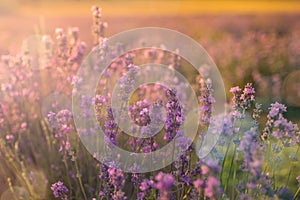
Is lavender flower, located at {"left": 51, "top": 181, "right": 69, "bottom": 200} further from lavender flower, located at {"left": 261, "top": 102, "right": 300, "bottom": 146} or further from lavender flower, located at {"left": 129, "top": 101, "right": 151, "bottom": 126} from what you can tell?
lavender flower, located at {"left": 261, "top": 102, "right": 300, "bottom": 146}

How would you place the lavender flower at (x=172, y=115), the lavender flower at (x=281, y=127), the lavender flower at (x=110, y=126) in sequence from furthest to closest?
the lavender flower at (x=110, y=126)
the lavender flower at (x=172, y=115)
the lavender flower at (x=281, y=127)

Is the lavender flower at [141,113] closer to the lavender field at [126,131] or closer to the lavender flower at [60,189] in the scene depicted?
the lavender field at [126,131]

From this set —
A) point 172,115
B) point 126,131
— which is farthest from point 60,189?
point 126,131

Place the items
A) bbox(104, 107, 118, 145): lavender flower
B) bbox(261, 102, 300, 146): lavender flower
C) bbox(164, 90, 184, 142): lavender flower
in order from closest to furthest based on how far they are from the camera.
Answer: bbox(261, 102, 300, 146): lavender flower < bbox(164, 90, 184, 142): lavender flower < bbox(104, 107, 118, 145): lavender flower

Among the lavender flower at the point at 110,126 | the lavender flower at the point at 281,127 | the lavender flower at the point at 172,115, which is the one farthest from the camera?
the lavender flower at the point at 110,126

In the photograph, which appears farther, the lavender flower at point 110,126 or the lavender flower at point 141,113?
the lavender flower at point 110,126

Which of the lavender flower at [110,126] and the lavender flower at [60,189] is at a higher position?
the lavender flower at [110,126]

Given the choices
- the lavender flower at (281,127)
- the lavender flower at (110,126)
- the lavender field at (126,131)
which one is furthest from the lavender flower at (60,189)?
the lavender flower at (281,127)

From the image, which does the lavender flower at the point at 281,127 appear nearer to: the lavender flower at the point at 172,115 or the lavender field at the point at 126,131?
the lavender field at the point at 126,131

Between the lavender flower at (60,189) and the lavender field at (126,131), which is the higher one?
the lavender field at (126,131)

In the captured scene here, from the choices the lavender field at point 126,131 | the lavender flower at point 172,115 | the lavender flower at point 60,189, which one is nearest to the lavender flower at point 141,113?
the lavender field at point 126,131

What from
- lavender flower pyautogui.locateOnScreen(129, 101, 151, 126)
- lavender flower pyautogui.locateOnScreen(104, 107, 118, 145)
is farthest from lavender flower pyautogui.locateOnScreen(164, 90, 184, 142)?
lavender flower pyautogui.locateOnScreen(104, 107, 118, 145)

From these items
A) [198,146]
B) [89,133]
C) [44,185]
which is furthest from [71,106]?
[198,146]

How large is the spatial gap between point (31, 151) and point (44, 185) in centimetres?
86
